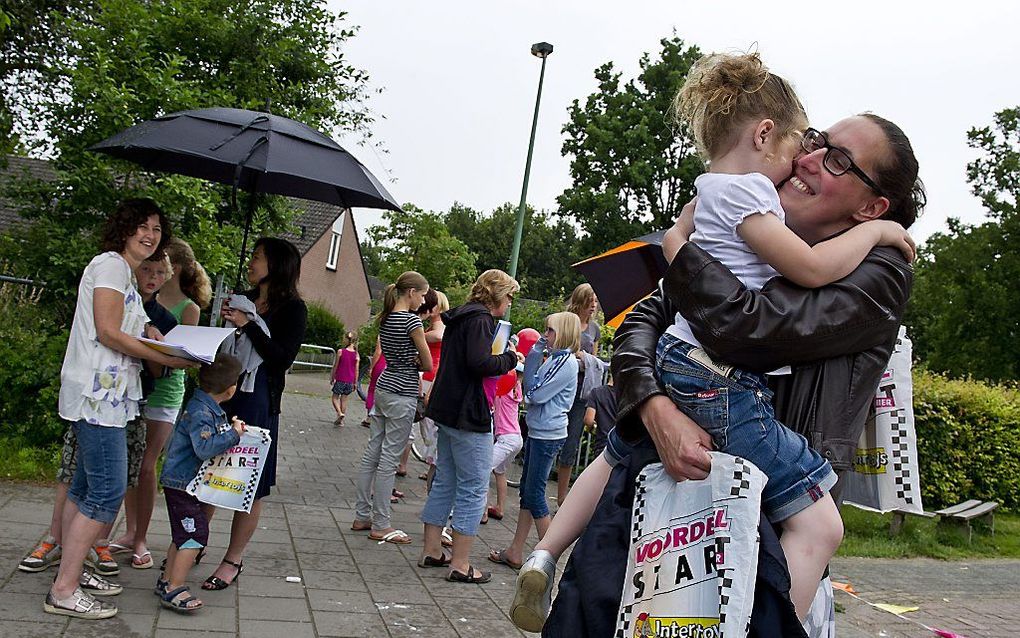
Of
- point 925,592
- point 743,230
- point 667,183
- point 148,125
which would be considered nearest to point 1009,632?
point 925,592

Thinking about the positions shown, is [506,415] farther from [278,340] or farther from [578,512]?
[578,512]

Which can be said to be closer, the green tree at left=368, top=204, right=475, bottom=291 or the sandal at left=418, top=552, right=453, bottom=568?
the sandal at left=418, top=552, right=453, bottom=568

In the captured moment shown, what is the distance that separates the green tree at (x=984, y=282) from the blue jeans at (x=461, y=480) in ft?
88.2

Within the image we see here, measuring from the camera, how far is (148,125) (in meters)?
5.70

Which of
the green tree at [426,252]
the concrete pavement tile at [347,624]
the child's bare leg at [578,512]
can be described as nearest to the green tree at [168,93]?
the concrete pavement tile at [347,624]

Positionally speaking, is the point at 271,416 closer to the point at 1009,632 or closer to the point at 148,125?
the point at 148,125

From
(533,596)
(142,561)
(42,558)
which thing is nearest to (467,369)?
(142,561)

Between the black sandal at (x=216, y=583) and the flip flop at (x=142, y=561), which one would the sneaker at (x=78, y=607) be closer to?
the black sandal at (x=216, y=583)

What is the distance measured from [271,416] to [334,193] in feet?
6.34

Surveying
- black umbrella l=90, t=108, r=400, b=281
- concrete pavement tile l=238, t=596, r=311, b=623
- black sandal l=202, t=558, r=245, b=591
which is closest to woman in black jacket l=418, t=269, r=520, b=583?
black umbrella l=90, t=108, r=400, b=281

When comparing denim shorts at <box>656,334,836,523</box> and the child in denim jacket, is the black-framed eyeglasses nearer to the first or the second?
denim shorts at <box>656,334,836,523</box>

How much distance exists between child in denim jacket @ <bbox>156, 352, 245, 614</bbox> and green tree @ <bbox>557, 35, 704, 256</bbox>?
3101cm

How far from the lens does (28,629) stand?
13.8 ft

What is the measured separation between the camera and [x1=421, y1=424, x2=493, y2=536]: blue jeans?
20.2ft
